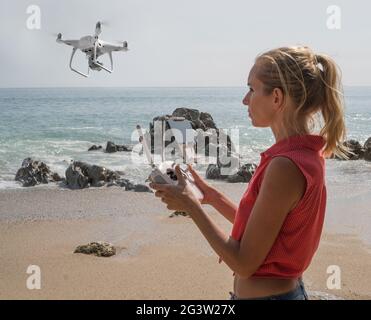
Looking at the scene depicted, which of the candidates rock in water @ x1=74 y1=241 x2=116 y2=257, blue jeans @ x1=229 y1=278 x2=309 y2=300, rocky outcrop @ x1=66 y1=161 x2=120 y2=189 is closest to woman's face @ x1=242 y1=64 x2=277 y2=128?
blue jeans @ x1=229 y1=278 x2=309 y2=300

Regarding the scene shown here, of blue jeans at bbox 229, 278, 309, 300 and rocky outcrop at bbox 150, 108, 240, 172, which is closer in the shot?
blue jeans at bbox 229, 278, 309, 300

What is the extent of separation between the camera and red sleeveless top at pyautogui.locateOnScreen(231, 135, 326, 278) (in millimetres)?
1753

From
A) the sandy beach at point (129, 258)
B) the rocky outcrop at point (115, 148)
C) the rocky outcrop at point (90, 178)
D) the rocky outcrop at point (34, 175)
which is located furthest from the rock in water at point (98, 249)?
the rocky outcrop at point (115, 148)

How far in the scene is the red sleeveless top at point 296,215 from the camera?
1.75m

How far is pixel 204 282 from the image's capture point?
17.5ft

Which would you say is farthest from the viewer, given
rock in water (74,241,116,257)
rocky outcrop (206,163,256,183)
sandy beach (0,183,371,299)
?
rocky outcrop (206,163,256,183)

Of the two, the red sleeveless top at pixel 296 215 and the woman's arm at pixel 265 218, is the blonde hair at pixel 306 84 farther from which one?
the woman's arm at pixel 265 218

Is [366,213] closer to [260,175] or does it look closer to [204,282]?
[204,282]

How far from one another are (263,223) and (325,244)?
5261 millimetres

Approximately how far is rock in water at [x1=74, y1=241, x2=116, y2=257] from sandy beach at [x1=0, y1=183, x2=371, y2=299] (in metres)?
0.09

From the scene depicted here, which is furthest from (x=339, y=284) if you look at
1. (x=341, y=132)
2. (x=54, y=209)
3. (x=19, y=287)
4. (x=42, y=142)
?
(x=42, y=142)

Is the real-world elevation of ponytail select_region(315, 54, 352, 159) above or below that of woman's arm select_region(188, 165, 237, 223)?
above

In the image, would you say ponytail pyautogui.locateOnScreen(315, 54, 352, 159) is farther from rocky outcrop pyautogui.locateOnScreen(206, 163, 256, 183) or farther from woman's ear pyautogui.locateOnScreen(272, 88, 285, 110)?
rocky outcrop pyautogui.locateOnScreen(206, 163, 256, 183)

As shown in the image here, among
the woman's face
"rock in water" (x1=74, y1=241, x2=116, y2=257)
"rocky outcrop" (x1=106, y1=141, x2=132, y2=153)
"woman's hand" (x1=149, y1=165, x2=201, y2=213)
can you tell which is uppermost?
the woman's face
